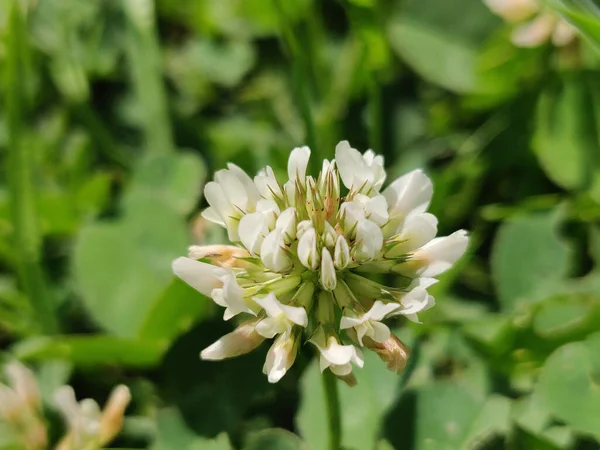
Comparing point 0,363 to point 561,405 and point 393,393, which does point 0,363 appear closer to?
point 393,393

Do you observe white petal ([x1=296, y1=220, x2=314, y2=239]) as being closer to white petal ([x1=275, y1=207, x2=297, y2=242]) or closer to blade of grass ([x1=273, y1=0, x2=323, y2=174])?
white petal ([x1=275, y1=207, x2=297, y2=242])

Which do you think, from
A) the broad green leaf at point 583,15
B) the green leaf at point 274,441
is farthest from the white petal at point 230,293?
the broad green leaf at point 583,15

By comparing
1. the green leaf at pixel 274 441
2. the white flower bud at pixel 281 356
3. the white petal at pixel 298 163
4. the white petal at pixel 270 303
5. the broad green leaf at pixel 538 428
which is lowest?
the broad green leaf at pixel 538 428

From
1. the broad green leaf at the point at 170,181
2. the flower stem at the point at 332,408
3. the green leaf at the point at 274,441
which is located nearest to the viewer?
the flower stem at the point at 332,408

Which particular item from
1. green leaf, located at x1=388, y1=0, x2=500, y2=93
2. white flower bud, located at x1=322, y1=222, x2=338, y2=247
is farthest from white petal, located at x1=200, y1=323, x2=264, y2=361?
green leaf, located at x1=388, y1=0, x2=500, y2=93

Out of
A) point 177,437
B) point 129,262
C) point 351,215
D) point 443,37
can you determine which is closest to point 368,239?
point 351,215

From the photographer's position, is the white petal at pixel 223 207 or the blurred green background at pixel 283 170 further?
the blurred green background at pixel 283 170

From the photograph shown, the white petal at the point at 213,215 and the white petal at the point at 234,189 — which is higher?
the white petal at the point at 234,189

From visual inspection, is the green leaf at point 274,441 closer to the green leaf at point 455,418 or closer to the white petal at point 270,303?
the green leaf at point 455,418
